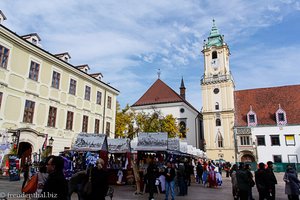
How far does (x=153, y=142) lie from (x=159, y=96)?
36.6 meters

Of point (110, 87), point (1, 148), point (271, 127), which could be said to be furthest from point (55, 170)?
point (271, 127)

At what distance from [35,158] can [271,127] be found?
38.2 meters

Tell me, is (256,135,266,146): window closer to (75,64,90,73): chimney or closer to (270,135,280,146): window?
(270,135,280,146): window

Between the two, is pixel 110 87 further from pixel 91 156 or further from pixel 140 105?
pixel 140 105

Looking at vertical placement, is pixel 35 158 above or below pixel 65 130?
below

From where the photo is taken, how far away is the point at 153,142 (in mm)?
17422

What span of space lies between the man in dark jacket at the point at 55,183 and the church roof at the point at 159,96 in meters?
47.2

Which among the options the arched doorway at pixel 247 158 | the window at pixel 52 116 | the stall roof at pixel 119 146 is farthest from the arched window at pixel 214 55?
the stall roof at pixel 119 146

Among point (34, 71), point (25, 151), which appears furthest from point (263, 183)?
point (34, 71)

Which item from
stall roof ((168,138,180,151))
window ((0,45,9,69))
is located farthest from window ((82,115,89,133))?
stall roof ((168,138,180,151))

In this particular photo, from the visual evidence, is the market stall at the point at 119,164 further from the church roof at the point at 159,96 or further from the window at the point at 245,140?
the church roof at the point at 159,96

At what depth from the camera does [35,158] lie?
2062cm

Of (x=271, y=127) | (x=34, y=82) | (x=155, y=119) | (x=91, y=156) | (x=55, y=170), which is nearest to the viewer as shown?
(x=55, y=170)

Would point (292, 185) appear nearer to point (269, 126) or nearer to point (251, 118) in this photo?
point (269, 126)
